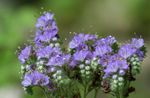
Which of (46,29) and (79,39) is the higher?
(46,29)

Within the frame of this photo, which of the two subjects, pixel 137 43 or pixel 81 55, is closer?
pixel 81 55

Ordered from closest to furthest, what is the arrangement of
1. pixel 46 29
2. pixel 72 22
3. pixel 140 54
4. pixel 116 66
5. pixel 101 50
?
pixel 116 66
pixel 101 50
pixel 140 54
pixel 46 29
pixel 72 22

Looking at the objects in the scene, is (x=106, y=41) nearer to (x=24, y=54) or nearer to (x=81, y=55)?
(x=81, y=55)

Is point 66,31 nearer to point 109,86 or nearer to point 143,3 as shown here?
point 143,3

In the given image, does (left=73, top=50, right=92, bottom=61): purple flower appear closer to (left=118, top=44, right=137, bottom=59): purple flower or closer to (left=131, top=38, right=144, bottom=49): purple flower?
(left=118, top=44, right=137, bottom=59): purple flower

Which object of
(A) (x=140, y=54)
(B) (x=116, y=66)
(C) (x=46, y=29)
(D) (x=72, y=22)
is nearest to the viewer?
(B) (x=116, y=66)

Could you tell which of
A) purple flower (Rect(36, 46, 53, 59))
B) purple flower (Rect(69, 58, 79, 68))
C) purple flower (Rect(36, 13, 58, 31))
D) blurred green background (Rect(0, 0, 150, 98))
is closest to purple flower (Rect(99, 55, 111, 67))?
purple flower (Rect(69, 58, 79, 68))

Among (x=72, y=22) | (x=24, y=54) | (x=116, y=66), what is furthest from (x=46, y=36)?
(x=72, y=22)

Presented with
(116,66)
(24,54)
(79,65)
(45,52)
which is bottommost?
(116,66)

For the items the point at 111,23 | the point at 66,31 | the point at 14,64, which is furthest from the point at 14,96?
the point at 111,23
